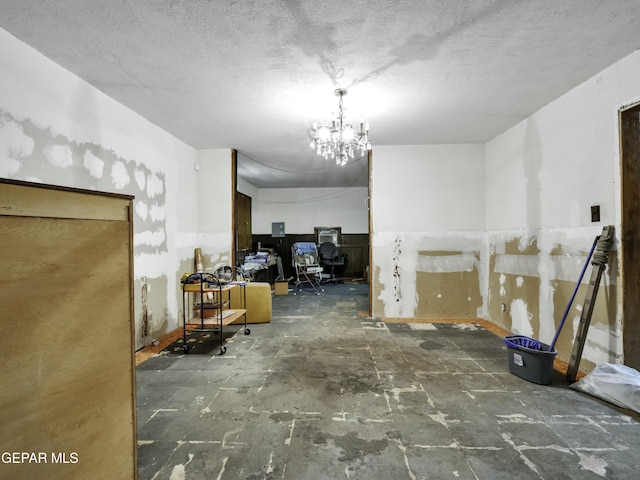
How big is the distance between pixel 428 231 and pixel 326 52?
321 centimetres

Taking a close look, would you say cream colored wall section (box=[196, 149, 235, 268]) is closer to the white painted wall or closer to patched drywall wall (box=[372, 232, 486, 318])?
the white painted wall

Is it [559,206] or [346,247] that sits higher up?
[559,206]

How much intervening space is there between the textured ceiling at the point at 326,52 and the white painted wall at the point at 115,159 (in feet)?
0.62

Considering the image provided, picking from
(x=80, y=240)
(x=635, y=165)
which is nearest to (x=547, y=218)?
(x=635, y=165)

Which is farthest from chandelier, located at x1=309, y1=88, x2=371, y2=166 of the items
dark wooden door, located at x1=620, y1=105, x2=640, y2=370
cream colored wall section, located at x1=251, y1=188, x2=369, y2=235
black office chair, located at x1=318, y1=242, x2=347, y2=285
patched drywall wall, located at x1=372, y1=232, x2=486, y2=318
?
cream colored wall section, located at x1=251, y1=188, x2=369, y2=235

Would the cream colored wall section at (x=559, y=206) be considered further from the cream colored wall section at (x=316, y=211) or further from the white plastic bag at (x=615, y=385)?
the cream colored wall section at (x=316, y=211)

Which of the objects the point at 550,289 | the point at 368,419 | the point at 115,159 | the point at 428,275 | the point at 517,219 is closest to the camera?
the point at 368,419

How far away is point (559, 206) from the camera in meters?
3.04

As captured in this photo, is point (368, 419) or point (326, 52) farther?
point (326, 52)

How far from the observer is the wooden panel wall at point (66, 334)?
2.96 ft

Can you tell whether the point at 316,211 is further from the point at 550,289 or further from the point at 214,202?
the point at 550,289

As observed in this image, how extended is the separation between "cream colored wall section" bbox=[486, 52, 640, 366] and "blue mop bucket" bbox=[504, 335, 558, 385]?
46 centimetres

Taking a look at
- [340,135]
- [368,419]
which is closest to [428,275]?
[340,135]

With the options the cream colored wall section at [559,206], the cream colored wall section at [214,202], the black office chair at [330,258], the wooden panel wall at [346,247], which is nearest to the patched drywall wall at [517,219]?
the cream colored wall section at [559,206]
